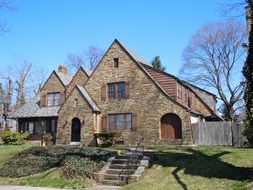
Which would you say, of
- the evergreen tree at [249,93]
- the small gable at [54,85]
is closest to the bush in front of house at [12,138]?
the small gable at [54,85]

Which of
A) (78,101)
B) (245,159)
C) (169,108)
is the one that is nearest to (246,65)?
(245,159)

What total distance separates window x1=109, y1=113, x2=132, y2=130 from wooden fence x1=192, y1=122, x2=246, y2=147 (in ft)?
19.6

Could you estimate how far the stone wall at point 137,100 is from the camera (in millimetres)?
32125

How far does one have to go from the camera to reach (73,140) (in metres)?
35.1

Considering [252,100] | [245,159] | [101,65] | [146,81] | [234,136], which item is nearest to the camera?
[252,100]

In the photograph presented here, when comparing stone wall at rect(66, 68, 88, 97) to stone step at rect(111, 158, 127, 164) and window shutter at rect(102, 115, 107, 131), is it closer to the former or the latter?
window shutter at rect(102, 115, 107, 131)

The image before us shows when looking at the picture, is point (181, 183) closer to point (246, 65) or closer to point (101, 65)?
point (246, 65)

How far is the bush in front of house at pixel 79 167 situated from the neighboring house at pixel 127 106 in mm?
11558

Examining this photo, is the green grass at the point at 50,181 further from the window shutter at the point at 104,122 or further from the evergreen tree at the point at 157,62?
the evergreen tree at the point at 157,62

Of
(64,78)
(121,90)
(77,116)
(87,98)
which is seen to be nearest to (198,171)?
(121,90)

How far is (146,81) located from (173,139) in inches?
226

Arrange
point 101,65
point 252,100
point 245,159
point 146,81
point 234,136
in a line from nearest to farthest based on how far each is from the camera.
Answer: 1. point 252,100
2. point 245,159
3. point 234,136
4. point 146,81
5. point 101,65

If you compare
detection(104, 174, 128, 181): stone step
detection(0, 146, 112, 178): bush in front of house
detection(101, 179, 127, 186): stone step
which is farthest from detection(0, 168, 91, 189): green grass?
detection(104, 174, 128, 181): stone step

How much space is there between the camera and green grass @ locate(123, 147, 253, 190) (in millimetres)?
16438
